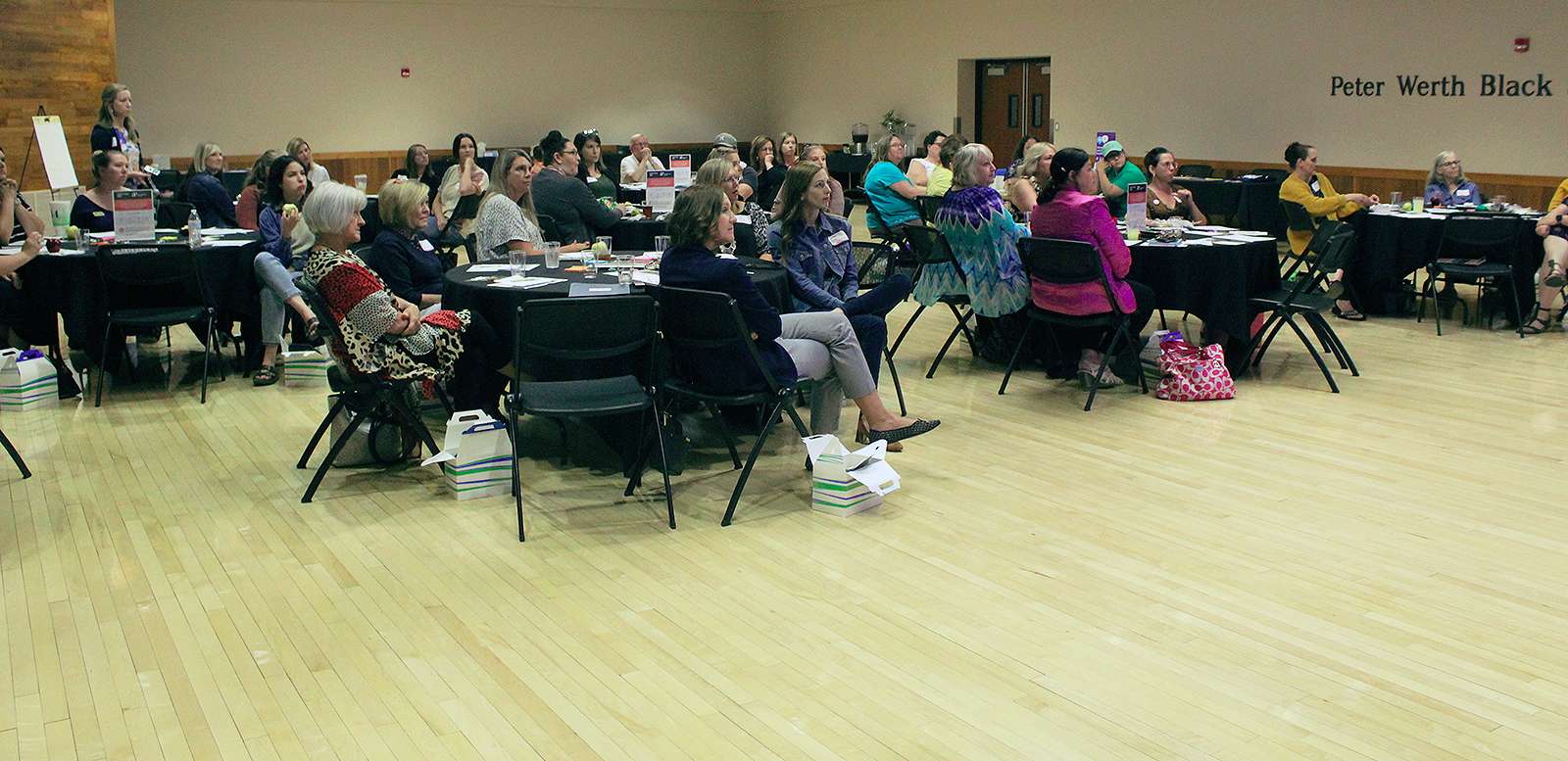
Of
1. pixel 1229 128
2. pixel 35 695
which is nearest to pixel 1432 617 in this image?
pixel 35 695

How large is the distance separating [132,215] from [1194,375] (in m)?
5.50

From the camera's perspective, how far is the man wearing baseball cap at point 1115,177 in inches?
336

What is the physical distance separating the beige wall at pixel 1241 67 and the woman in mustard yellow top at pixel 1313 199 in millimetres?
3445

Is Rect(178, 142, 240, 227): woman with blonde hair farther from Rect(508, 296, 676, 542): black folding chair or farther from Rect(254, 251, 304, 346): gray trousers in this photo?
Rect(508, 296, 676, 542): black folding chair

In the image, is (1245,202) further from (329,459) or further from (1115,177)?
(329,459)

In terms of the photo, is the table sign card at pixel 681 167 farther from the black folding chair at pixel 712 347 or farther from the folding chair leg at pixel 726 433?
the black folding chair at pixel 712 347

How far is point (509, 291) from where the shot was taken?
5168mm

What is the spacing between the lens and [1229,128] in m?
13.9

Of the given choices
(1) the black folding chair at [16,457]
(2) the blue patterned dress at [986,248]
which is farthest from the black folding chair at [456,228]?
(1) the black folding chair at [16,457]

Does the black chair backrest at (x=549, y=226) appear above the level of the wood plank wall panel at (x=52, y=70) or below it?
below

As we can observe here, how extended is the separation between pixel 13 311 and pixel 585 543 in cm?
402

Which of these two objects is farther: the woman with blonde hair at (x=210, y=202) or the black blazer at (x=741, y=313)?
the woman with blonde hair at (x=210, y=202)

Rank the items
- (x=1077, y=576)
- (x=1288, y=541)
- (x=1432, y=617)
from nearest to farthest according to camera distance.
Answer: (x=1432, y=617), (x=1077, y=576), (x=1288, y=541)

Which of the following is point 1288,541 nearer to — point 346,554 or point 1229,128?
point 346,554
